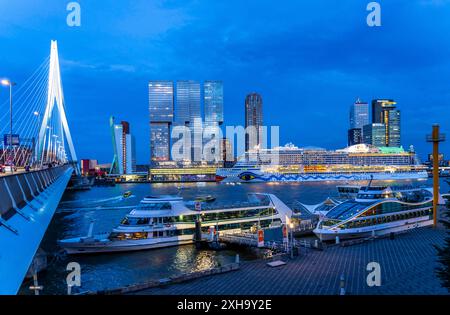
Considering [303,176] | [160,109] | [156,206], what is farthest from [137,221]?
[160,109]

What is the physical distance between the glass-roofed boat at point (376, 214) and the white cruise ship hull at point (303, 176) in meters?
71.5

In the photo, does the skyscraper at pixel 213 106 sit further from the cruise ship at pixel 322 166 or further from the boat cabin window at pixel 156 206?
the boat cabin window at pixel 156 206

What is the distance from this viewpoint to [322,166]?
110 metres

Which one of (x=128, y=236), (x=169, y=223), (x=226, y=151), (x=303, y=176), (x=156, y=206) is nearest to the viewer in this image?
(x=128, y=236)

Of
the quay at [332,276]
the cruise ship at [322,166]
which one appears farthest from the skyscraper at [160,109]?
the quay at [332,276]

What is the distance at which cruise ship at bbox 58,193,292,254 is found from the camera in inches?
831

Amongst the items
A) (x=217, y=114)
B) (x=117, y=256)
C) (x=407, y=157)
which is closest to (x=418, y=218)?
(x=117, y=256)

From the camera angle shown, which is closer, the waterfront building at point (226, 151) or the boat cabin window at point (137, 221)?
the boat cabin window at point (137, 221)

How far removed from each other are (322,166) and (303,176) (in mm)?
12796

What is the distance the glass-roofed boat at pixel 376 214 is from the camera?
2097cm

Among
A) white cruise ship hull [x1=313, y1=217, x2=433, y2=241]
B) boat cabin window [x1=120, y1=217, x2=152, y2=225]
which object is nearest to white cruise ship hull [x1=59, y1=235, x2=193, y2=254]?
boat cabin window [x1=120, y1=217, x2=152, y2=225]

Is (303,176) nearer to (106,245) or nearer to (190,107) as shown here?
(106,245)

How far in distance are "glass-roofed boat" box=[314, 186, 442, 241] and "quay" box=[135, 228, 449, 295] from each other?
405 centimetres

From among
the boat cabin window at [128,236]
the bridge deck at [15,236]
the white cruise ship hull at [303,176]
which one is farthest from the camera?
the white cruise ship hull at [303,176]
